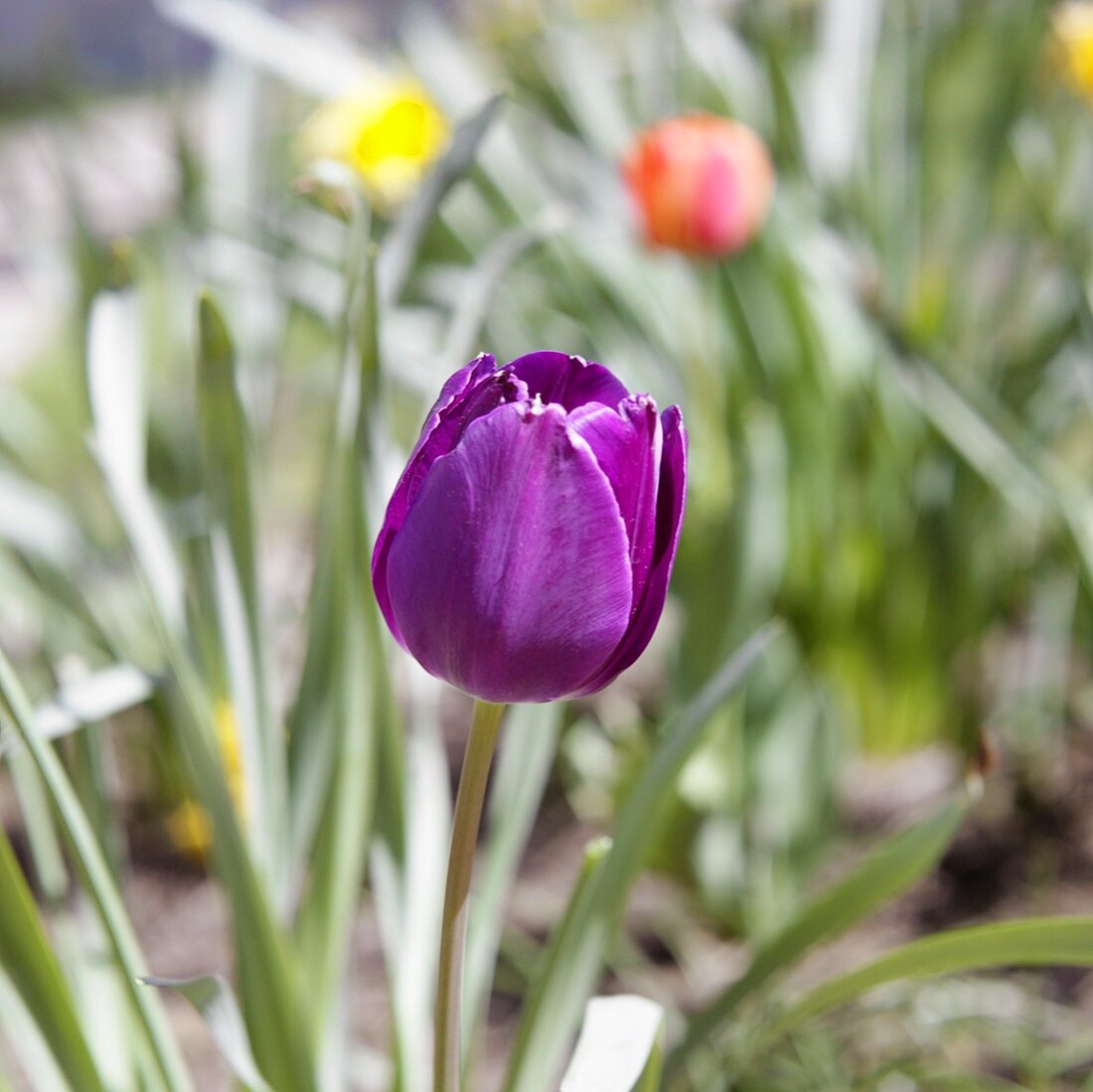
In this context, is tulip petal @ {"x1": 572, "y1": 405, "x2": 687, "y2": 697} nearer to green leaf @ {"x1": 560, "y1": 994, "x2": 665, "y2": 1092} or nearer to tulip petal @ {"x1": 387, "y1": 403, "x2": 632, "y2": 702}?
tulip petal @ {"x1": 387, "y1": 403, "x2": 632, "y2": 702}

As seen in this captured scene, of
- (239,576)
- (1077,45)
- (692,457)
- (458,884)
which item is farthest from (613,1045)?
(1077,45)

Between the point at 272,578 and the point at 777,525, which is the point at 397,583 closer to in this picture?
the point at 777,525

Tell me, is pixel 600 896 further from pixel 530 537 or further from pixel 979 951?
pixel 530 537

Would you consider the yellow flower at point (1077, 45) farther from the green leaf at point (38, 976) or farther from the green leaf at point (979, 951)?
the green leaf at point (38, 976)

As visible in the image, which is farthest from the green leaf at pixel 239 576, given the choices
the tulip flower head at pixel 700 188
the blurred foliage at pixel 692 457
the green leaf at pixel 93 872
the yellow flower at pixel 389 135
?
the yellow flower at pixel 389 135

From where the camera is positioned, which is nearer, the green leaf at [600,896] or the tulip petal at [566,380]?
the tulip petal at [566,380]

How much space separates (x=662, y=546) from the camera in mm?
444

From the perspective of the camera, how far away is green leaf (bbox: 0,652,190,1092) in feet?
1.68

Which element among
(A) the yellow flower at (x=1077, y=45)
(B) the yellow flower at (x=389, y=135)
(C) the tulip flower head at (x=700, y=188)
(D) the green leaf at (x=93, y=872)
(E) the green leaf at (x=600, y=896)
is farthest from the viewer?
(B) the yellow flower at (x=389, y=135)

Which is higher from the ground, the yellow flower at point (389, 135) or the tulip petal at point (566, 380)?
the yellow flower at point (389, 135)

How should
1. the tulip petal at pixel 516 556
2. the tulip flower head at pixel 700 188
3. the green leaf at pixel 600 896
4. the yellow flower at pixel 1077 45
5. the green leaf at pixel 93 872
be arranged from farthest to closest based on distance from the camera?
the yellow flower at pixel 1077 45
the tulip flower head at pixel 700 188
the green leaf at pixel 600 896
the green leaf at pixel 93 872
the tulip petal at pixel 516 556

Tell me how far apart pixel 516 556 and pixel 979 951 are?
27cm

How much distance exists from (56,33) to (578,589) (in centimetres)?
134

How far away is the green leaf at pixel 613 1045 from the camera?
45cm
